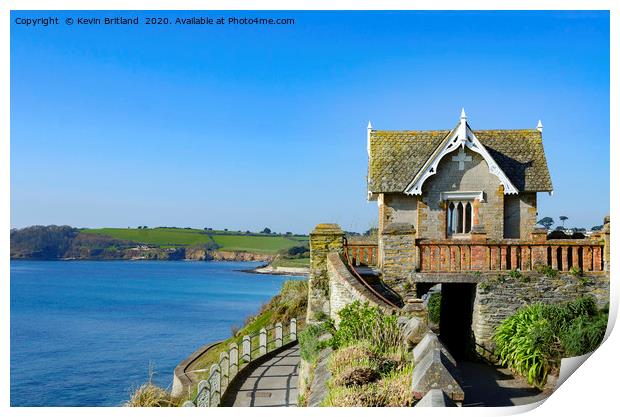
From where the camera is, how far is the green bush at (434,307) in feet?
71.4

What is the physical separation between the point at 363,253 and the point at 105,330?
32.6m

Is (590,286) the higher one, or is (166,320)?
(590,286)

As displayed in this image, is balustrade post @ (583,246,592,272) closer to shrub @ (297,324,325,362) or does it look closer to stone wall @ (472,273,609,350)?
stone wall @ (472,273,609,350)

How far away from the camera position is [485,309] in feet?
50.4

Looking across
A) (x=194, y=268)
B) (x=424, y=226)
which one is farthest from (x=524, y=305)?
(x=194, y=268)

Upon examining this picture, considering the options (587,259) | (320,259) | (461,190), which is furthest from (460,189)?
(587,259)

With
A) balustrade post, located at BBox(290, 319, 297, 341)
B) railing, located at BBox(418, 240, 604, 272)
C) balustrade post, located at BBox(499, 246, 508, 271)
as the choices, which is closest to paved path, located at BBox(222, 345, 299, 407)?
balustrade post, located at BBox(290, 319, 297, 341)

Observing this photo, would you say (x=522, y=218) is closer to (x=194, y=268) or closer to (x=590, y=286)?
(x=590, y=286)

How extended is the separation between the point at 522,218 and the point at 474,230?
5.24 metres

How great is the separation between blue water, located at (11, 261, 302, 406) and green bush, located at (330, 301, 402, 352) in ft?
39.7

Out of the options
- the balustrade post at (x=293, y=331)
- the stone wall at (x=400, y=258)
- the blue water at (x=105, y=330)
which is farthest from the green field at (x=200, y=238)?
the stone wall at (x=400, y=258)

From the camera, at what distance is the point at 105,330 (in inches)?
1859

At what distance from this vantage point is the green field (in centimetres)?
8281

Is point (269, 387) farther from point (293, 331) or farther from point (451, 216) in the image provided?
point (451, 216)
